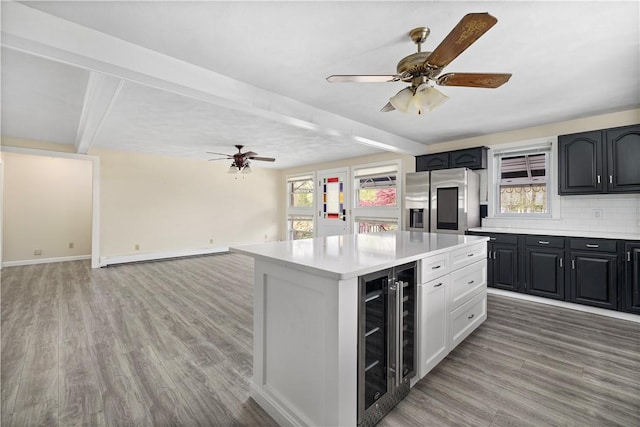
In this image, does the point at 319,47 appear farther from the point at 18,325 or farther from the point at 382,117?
the point at 18,325

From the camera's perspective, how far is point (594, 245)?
3.24 metres

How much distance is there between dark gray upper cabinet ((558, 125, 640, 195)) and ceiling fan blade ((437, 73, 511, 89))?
2.57 meters

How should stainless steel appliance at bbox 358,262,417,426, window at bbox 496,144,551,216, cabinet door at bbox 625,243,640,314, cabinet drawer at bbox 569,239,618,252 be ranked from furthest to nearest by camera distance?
window at bbox 496,144,551,216
cabinet drawer at bbox 569,239,618,252
cabinet door at bbox 625,243,640,314
stainless steel appliance at bbox 358,262,417,426

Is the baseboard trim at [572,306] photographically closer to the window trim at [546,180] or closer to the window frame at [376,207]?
the window trim at [546,180]

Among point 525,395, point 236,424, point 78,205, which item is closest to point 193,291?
point 236,424

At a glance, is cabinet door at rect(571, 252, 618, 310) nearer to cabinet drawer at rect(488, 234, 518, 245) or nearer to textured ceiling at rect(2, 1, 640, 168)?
cabinet drawer at rect(488, 234, 518, 245)

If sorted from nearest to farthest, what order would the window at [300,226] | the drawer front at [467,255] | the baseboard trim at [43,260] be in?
the drawer front at [467,255] < the baseboard trim at [43,260] < the window at [300,226]

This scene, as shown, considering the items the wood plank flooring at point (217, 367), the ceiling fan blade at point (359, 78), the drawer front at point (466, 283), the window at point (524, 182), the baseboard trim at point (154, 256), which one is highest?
the ceiling fan blade at point (359, 78)

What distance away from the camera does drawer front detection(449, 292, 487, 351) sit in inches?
90.1

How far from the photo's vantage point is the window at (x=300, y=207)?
7750mm

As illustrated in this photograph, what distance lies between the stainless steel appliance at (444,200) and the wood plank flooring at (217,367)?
1.25 m

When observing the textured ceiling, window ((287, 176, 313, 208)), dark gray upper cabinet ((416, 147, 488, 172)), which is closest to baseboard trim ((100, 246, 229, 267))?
window ((287, 176, 313, 208))

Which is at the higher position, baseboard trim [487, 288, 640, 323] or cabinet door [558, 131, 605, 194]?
cabinet door [558, 131, 605, 194]

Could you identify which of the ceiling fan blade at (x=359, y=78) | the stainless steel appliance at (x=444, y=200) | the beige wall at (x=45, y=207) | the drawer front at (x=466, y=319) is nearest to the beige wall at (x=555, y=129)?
the stainless steel appliance at (x=444, y=200)
